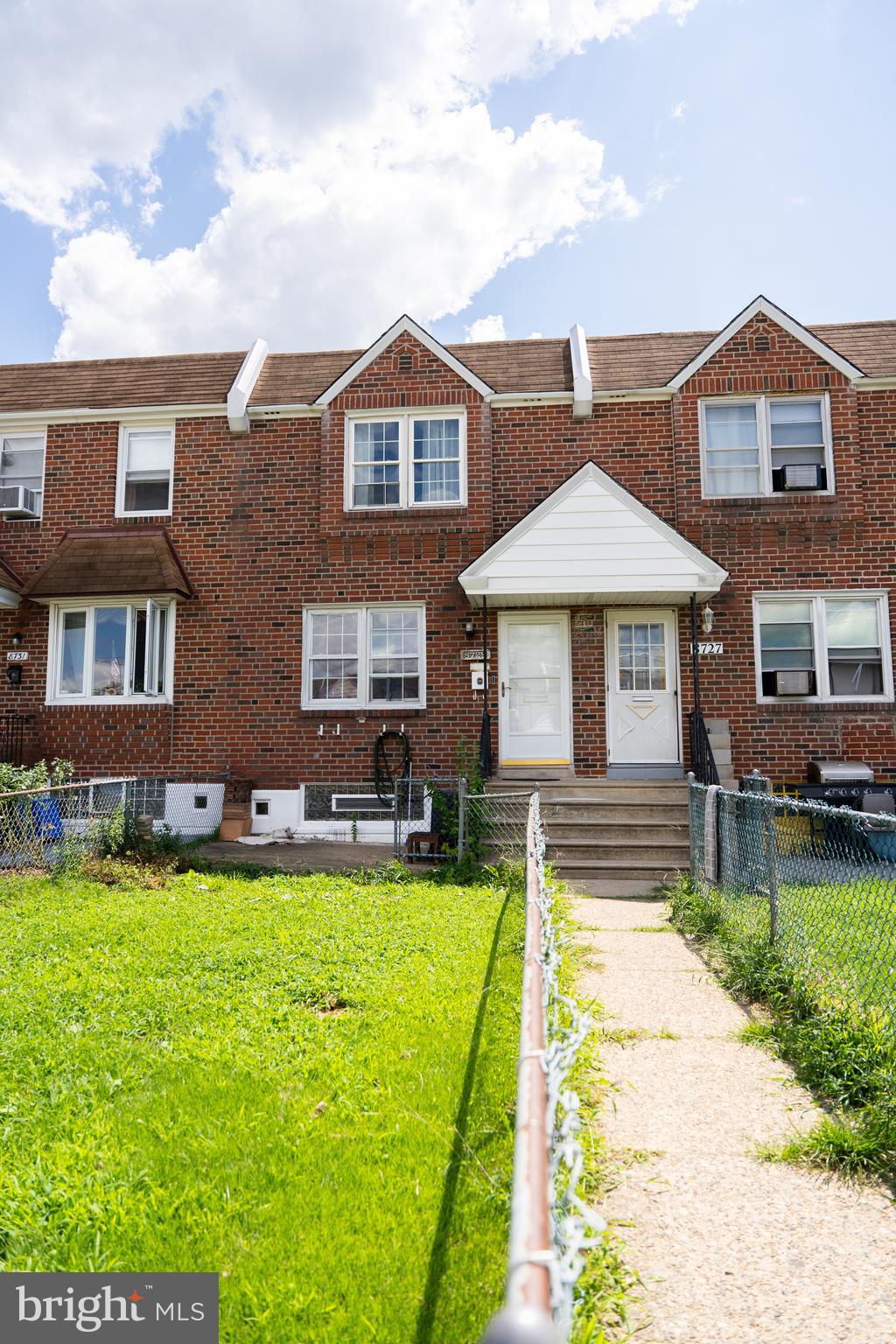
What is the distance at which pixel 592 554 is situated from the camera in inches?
498

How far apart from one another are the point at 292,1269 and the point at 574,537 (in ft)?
36.1

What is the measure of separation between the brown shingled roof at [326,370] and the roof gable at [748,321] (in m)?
0.45

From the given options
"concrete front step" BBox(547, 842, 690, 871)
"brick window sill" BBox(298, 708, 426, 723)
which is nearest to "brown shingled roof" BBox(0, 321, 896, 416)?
"brick window sill" BBox(298, 708, 426, 723)

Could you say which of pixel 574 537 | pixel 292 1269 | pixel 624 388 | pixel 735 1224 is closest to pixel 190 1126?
pixel 292 1269

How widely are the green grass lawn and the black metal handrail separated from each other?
20.8ft

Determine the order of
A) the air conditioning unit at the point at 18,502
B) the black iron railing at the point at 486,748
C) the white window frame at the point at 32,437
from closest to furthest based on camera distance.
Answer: the black iron railing at the point at 486,748
the air conditioning unit at the point at 18,502
the white window frame at the point at 32,437

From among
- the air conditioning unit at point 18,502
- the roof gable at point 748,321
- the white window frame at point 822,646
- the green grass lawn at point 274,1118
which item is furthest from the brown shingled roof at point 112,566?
the white window frame at point 822,646

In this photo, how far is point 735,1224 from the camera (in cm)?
302

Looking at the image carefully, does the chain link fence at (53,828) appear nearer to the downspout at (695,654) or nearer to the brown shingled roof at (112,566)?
the brown shingled roof at (112,566)

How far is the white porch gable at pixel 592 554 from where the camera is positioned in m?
12.4

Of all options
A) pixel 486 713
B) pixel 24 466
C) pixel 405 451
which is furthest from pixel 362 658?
pixel 24 466

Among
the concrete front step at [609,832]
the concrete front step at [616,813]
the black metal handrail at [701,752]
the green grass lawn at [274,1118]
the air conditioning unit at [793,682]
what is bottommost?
the green grass lawn at [274,1118]

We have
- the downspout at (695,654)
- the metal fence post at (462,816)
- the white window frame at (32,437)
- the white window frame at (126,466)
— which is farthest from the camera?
the white window frame at (32,437)

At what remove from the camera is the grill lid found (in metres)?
12.8
